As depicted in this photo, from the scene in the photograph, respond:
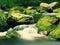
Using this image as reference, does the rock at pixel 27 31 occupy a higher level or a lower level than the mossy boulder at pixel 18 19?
lower

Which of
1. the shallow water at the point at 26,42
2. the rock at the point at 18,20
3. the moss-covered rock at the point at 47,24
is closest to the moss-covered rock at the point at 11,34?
the shallow water at the point at 26,42

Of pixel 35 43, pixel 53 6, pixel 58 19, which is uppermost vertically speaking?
pixel 53 6

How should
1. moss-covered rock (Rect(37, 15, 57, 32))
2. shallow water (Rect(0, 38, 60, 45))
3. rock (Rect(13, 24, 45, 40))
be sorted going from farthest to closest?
moss-covered rock (Rect(37, 15, 57, 32)), rock (Rect(13, 24, 45, 40)), shallow water (Rect(0, 38, 60, 45))

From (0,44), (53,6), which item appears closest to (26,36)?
(0,44)

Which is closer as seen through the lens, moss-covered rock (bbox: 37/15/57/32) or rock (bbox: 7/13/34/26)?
moss-covered rock (bbox: 37/15/57/32)

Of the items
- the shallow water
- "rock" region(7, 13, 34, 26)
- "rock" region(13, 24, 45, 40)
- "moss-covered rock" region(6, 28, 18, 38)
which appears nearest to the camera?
the shallow water

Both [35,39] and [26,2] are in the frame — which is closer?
[35,39]

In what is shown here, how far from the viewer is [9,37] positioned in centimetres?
3909

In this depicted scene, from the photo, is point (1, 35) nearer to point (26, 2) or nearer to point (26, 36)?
point (26, 36)

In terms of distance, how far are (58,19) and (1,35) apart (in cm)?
726

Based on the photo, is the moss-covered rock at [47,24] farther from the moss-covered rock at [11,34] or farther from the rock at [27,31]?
the moss-covered rock at [11,34]

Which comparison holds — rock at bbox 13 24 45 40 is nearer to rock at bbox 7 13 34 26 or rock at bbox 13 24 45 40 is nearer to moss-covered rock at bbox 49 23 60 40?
rock at bbox 7 13 34 26

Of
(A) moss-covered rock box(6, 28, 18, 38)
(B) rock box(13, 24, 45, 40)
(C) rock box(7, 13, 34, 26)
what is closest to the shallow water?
(A) moss-covered rock box(6, 28, 18, 38)

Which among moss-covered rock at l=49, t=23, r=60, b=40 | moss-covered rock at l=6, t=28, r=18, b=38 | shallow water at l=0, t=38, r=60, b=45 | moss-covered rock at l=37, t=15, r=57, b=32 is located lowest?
shallow water at l=0, t=38, r=60, b=45
